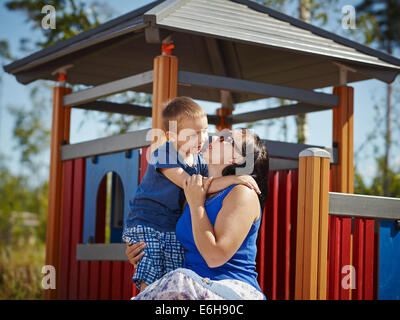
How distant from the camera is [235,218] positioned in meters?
2.72

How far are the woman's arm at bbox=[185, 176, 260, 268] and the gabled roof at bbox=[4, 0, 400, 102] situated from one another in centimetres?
213

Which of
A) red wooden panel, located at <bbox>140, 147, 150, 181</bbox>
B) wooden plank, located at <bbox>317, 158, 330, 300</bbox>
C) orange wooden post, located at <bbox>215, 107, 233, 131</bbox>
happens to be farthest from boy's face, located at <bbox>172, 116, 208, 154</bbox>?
orange wooden post, located at <bbox>215, 107, 233, 131</bbox>

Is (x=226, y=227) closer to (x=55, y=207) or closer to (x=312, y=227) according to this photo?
(x=312, y=227)

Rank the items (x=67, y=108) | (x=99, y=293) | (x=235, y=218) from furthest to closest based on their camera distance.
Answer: (x=67, y=108) < (x=99, y=293) < (x=235, y=218)

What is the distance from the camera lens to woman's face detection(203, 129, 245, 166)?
302cm

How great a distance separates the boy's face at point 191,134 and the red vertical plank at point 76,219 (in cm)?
294

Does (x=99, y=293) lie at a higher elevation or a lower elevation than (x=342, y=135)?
lower

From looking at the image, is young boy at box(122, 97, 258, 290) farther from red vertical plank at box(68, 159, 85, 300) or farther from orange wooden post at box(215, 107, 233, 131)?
orange wooden post at box(215, 107, 233, 131)

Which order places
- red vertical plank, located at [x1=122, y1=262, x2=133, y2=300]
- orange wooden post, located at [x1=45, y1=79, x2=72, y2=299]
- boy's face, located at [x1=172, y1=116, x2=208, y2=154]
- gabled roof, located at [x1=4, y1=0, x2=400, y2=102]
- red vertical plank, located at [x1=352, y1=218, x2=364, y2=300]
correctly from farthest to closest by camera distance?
1. orange wooden post, located at [x1=45, y1=79, x2=72, y2=299]
2. red vertical plank, located at [x1=122, y1=262, x2=133, y2=300]
3. gabled roof, located at [x1=4, y1=0, x2=400, y2=102]
4. red vertical plank, located at [x1=352, y1=218, x2=364, y2=300]
5. boy's face, located at [x1=172, y1=116, x2=208, y2=154]

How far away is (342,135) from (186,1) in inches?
83.3

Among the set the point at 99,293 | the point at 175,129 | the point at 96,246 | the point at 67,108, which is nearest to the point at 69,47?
the point at 67,108

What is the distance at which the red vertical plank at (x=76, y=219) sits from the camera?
6.08 metres

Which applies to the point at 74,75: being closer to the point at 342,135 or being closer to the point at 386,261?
the point at 342,135

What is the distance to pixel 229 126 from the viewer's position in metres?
7.57
